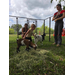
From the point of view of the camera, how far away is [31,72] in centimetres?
121

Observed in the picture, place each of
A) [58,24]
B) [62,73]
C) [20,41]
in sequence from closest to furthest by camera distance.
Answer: [62,73] < [20,41] < [58,24]
